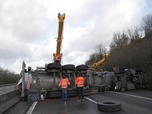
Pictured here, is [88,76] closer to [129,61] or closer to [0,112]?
[0,112]

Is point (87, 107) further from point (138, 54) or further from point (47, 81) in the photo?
point (138, 54)

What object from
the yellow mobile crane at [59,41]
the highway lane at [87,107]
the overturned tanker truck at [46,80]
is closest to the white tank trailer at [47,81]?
the overturned tanker truck at [46,80]

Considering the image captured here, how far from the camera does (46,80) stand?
2009 centimetres

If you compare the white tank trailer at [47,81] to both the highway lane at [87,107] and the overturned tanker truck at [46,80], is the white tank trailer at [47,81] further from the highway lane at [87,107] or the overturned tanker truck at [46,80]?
the highway lane at [87,107]

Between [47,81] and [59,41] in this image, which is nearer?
[47,81]

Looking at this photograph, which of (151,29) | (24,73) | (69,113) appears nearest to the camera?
(69,113)

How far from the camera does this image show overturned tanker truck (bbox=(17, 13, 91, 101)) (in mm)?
18997

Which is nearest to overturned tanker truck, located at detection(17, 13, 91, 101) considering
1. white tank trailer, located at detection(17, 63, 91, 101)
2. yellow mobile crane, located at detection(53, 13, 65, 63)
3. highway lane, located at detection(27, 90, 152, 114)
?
white tank trailer, located at detection(17, 63, 91, 101)

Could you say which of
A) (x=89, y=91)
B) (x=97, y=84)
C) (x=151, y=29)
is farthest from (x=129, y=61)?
(x=89, y=91)

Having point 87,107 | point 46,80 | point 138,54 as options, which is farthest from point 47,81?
point 138,54

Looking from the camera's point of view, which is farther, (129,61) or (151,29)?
(151,29)

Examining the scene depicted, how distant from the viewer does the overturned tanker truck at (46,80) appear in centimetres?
1900

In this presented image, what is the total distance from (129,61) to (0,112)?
33.6 metres

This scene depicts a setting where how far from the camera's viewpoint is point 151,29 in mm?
54656
